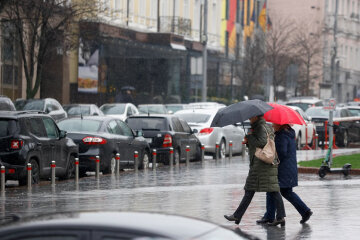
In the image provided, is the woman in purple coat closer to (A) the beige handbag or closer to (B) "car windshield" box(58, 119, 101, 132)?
(A) the beige handbag

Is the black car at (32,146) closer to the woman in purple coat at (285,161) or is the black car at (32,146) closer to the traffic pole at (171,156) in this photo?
the traffic pole at (171,156)

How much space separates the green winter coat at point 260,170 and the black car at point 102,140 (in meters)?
10.5

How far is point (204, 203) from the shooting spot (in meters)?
16.7

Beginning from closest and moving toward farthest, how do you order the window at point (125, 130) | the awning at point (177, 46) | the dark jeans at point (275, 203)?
the dark jeans at point (275, 203) < the window at point (125, 130) < the awning at point (177, 46)

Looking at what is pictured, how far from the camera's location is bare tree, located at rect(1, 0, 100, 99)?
33.8 m

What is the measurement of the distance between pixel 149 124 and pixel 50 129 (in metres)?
6.49

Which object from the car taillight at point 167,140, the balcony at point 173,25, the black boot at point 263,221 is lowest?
the black boot at point 263,221

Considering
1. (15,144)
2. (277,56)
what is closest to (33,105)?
(15,144)

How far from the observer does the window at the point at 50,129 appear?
845 inches

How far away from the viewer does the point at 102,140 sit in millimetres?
23250

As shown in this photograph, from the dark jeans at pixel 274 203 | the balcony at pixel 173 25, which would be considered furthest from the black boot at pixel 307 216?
the balcony at pixel 173 25

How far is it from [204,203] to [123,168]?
28.2 feet

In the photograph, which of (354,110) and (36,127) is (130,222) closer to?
(36,127)


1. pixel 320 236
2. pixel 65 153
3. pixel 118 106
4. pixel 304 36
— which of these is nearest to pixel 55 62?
pixel 118 106
